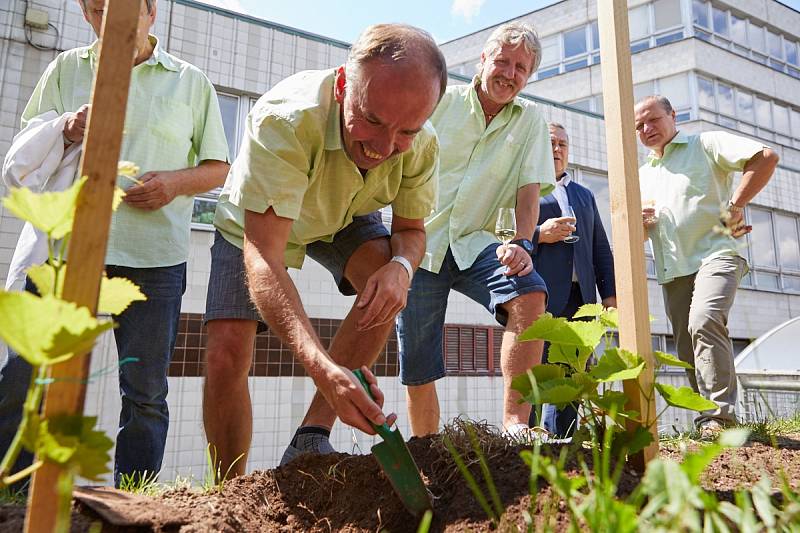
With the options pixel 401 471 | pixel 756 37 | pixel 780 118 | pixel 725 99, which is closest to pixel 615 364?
pixel 401 471

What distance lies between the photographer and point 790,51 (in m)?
18.1

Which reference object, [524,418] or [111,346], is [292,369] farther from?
[524,418]

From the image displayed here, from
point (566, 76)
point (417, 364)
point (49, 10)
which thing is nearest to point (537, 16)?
point (566, 76)

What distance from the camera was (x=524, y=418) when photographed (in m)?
2.47

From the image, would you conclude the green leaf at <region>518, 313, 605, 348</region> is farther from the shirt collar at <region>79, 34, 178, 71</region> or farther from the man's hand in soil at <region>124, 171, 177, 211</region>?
the shirt collar at <region>79, 34, 178, 71</region>

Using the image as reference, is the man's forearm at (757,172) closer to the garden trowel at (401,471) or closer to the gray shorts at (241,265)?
the gray shorts at (241,265)

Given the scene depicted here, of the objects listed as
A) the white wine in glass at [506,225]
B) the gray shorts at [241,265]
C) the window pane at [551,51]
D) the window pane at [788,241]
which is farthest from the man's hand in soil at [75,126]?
the window pane at [551,51]

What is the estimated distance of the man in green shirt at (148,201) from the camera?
98.0 inches

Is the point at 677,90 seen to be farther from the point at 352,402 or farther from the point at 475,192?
the point at 352,402

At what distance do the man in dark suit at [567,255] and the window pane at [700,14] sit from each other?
13.7 m

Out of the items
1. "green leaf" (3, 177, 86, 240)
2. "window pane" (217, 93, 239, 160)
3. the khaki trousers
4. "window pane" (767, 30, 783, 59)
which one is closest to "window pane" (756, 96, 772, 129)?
"window pane" (767, 30, 783, 59)

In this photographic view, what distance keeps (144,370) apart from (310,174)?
108cm

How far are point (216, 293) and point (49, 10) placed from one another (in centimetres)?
588

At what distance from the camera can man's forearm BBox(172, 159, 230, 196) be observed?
8.84 feet
